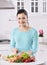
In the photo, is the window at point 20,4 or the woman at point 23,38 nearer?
the woman at point 23,38

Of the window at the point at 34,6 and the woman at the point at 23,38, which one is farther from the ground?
the window at the point at 34,6

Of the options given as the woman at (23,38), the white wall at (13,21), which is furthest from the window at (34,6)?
the woman at (23,38)

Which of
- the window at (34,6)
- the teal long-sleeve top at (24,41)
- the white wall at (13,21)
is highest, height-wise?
the window at (34,6)

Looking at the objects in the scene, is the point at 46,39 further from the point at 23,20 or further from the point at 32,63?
the point at 32,63

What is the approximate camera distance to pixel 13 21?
2.49 metres

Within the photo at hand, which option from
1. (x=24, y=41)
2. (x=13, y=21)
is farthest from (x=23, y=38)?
(x=13, y=21)

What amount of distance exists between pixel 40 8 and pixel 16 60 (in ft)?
4.77

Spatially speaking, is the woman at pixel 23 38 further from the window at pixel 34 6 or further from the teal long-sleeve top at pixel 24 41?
the window at pixel 34 6

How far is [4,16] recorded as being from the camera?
98.5 inches

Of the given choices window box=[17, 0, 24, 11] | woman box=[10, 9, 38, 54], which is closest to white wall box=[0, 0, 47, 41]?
window box=[17, 0, 24, 11]

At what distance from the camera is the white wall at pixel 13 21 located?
2480 millimetres

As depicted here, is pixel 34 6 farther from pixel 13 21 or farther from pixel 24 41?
pixel 24 41

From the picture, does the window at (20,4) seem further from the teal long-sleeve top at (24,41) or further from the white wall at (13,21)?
the teal long-sleeve top at (24,41)

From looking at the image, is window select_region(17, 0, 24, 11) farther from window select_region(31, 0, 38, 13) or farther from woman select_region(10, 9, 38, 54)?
woman select_region(10, 9, 38, 54)
